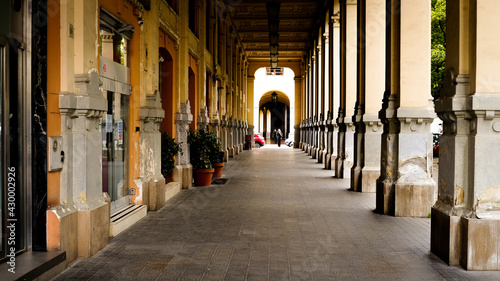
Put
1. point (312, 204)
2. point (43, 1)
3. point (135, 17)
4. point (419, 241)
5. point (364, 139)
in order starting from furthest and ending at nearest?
1. point (364, 139)
2. point (312, 204)
3. point (135, 17)
4. point (419, 241)
5. point (43, 1)

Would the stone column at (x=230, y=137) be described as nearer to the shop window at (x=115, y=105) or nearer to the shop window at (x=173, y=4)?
the shop window at (x=173, y=4)

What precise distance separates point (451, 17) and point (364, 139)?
Result: 18.1 feet

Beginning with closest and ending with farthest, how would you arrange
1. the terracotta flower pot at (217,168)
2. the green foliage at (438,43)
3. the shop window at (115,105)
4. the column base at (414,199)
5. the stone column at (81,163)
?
the stone column at (81,163)
the shop window at (115,105)
the column base at (414,199)
the terracotta flower pot at (217,168)
the green foliage at (438,43)

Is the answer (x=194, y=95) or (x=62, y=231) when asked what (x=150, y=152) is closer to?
(x=62, y=231)

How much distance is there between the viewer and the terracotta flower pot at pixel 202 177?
483 inches

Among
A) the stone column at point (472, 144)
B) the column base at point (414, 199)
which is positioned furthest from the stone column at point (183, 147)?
the stone column at point (472, 144)

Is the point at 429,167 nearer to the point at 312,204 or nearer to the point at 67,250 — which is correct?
the point at 312,204

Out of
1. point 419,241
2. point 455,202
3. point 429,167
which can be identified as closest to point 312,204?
point 429,167

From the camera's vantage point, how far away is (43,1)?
16.4 feet

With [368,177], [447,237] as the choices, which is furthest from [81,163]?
[368,177]

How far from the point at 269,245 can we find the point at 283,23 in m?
22.7

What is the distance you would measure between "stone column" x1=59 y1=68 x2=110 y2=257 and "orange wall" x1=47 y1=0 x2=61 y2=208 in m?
0.06

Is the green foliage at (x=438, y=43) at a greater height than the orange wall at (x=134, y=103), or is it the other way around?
the green foliage at (x=438, y=43)

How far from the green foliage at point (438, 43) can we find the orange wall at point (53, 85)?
882 inches
